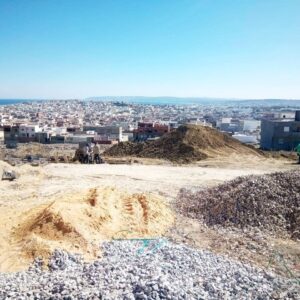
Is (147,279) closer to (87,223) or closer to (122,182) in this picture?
(87,223)

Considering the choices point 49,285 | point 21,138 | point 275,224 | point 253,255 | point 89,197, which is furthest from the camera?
point 21,138

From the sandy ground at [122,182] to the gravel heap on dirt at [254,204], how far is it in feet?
2.32

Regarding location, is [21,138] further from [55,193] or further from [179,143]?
[55,193]

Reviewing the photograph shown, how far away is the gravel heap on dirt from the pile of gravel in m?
2.56

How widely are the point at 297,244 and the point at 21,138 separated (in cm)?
6372

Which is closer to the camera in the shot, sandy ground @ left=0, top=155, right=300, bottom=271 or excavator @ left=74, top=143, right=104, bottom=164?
sandy ground @ left=0, top=155, right=300, bottom=271

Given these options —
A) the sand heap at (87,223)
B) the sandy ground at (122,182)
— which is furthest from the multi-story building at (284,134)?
the sand heap at (87,223)

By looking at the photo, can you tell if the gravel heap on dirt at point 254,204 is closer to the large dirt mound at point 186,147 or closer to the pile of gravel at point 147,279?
the pile of gravel at point 147,279

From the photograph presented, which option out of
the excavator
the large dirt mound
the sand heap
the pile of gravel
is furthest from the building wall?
the pile of gravel

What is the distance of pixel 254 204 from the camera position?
34.8 ft

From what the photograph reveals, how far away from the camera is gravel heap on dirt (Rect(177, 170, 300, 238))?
9977 mm

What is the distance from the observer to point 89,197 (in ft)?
36.6

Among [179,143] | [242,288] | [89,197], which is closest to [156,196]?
[89,197]

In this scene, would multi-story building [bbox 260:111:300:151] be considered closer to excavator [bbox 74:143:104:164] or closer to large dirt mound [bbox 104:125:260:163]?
large dirt mound [bbox 104:125:260:163]
